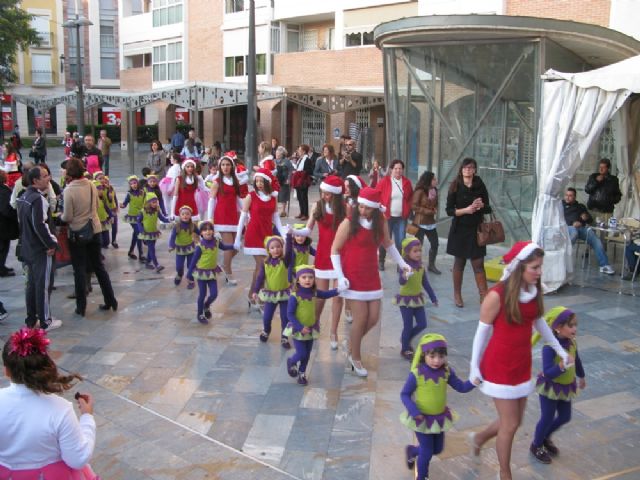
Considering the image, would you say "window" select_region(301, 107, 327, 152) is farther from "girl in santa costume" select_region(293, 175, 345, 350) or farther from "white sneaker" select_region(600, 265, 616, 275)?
"girl in santa costume" select_region(293, 175, 345, 350)

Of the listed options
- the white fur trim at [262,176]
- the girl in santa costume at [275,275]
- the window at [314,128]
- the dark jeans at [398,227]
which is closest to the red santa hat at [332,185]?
the girl in santa costume at [275,275]

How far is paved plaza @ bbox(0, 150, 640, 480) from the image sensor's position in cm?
471

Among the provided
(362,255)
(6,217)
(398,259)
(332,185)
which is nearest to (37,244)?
(6,217)

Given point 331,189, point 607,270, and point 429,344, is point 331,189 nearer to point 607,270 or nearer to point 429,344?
point 429,344

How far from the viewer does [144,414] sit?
18.0 feet

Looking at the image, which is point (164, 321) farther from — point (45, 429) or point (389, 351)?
point (45, 429)

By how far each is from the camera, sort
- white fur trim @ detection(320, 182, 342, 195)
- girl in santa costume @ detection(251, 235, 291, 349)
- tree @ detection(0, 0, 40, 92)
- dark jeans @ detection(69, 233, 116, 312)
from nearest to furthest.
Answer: white fur trim @ detection(320, 182, 342, 195), girl in santa costume @ detection(251, 235, 291, 349), dark jeans @ detection(69, 233, 116, 312), tree @ detection(0, 0, 40, 92)

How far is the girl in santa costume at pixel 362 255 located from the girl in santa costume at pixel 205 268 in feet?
6.96

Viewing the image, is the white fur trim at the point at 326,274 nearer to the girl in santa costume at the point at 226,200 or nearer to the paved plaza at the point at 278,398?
the paved plaza at the point at 278,398

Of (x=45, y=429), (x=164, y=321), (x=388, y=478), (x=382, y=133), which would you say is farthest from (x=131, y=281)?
(x=382, y=133)

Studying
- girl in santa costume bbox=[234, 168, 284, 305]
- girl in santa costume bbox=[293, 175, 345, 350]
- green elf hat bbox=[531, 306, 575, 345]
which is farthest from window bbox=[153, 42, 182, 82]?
green elf hat bbox=[531, 306, 575, 345]

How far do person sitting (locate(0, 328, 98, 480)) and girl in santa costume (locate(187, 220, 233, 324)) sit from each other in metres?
4.49

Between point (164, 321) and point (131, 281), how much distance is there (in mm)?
1995

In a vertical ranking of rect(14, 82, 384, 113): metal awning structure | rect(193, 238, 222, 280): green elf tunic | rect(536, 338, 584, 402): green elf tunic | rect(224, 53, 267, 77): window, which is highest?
rect(224, 53, 267, 77): window
